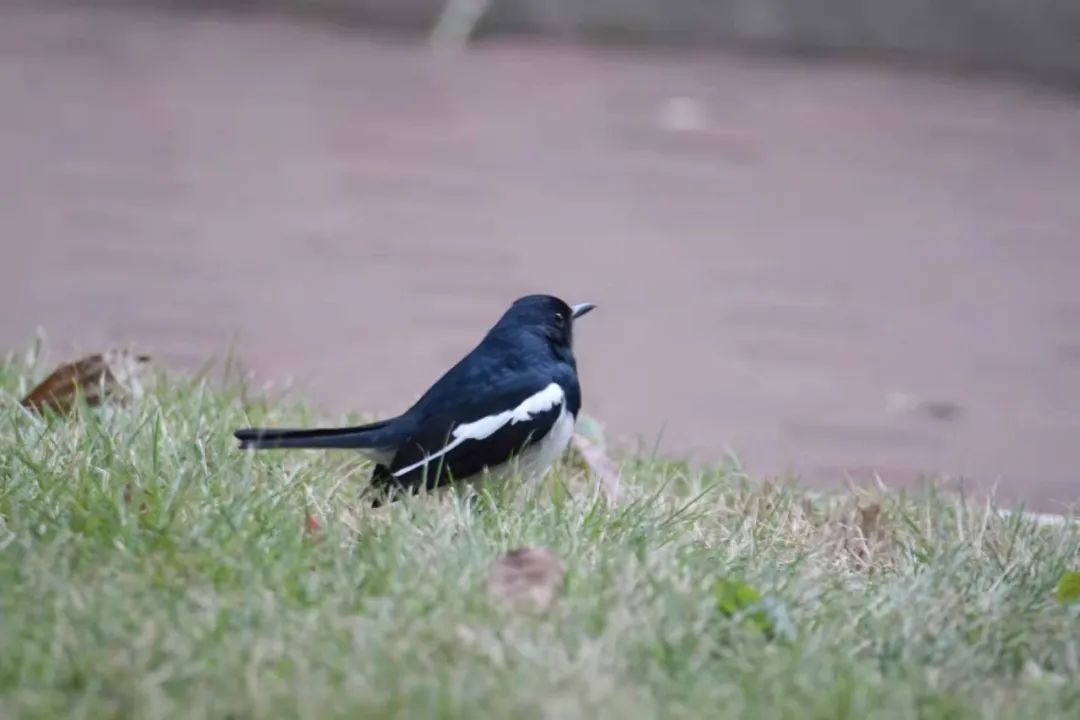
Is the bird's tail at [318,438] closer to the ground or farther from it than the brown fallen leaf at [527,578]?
farther from it

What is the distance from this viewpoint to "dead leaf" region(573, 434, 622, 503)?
4.28 meters

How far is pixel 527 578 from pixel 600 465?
131 cm

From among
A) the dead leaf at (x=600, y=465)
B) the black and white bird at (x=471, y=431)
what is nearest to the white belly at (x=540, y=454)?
the black and white bird at (x=471, y=431)

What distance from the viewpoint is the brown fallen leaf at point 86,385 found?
4.50 metres

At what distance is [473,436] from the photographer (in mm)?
4000

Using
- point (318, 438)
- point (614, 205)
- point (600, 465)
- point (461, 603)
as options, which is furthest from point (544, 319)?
point (614, 205)

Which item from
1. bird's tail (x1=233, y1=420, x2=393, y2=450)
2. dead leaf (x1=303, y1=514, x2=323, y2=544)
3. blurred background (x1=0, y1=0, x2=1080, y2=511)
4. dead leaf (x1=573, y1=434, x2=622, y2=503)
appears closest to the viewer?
dead leaf (x1=303, y1=514, x2=323, y2=544)

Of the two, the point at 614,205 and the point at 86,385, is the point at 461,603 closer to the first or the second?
the point at 86,385

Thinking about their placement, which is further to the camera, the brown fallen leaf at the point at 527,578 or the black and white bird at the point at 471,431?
the black and white bird at the point at 471,431

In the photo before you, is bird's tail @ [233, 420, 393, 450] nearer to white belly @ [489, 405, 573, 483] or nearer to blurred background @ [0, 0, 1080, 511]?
A: white belly @ [489, 405, 573, 483]

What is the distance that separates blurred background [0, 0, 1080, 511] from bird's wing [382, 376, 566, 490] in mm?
1387

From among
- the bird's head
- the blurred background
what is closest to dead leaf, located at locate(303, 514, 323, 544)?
the bird's head

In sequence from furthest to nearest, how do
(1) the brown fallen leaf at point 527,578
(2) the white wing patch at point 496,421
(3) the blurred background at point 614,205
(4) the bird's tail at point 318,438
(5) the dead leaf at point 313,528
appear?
(3) the blurred background at point 614,205 → (2) the white wing patch at point 496,421 → (4) the bird's tail at point 318,438 → (5) the dead leaf at point 313,528 → (1) the brown fallen leaf at point 527,578

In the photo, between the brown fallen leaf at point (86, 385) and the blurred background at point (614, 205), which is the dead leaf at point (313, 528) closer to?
the brown fallen leaf at point (86, 385)
